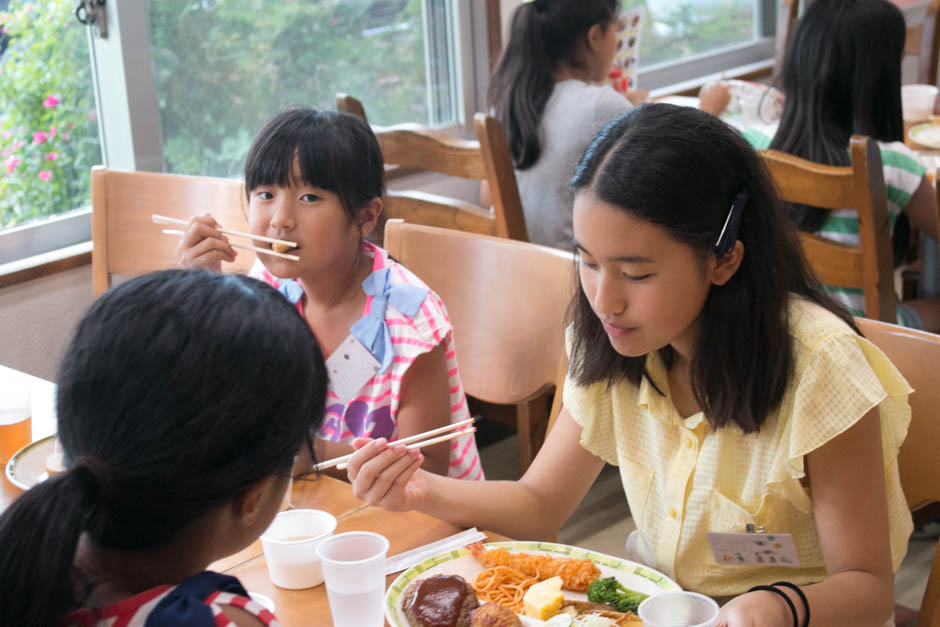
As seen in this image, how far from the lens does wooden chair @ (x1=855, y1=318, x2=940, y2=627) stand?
123 centimetres

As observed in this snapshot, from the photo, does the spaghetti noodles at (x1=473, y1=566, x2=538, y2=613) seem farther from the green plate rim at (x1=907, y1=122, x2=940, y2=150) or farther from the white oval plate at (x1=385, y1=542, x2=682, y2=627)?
the green plate rim at (x1=907, y1=122, x2=940, y2=150)

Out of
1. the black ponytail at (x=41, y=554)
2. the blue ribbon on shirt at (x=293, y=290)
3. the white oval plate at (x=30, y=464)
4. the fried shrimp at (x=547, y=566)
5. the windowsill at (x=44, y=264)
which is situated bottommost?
the windowsill at (x=44, y=264)

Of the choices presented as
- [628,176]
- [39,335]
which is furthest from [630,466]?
[39,335]

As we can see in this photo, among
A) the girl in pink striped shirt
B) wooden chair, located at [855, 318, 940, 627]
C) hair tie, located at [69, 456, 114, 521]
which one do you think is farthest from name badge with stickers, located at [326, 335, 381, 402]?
hair tie, located at [69, 456, 114, 521]

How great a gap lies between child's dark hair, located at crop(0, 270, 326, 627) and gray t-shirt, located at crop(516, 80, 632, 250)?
6.40 ft

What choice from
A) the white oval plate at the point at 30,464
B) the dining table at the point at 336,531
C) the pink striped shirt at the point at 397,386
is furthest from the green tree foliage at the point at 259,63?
the dining table at the point at 336,531

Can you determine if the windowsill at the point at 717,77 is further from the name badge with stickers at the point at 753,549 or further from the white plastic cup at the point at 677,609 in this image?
the white plastic cup at the point at 677,609

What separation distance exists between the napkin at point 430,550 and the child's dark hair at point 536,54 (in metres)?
1.68

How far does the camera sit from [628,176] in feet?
3.67

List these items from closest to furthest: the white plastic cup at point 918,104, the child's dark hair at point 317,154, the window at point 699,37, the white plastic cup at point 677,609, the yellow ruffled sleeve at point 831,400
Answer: the white plastic cup at point 677,609 → the yellow ruffled sleeve at point 831,400 → the child's dark hair at point 317,154 → the white plastic cup at point 918,104 → the window at point 699,37

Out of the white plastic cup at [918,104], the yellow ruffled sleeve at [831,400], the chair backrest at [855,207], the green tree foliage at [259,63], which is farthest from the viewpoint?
the white plastic cup at [918,104]

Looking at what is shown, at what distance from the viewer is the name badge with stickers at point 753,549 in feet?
3.76

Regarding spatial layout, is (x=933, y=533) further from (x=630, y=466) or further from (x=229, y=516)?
(x=229, y=516)

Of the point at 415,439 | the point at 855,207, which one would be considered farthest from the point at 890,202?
the point at 415,439
